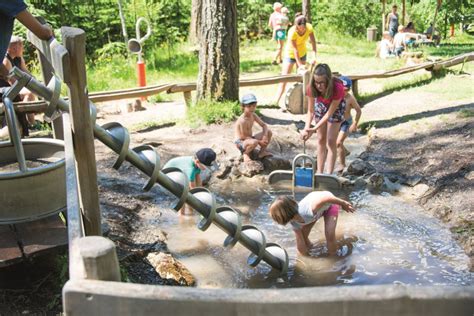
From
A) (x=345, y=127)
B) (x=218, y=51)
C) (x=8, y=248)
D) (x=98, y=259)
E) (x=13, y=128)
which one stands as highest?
(x=218, y=51)

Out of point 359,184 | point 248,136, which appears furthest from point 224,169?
point 359,184

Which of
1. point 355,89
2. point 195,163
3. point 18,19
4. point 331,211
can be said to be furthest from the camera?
point 355,89

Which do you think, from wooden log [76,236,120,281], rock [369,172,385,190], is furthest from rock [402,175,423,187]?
wooden log [76,236,120,281]

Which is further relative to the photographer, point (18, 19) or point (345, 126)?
point (345, 126)

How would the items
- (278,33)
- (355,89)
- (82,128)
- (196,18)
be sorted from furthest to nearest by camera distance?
(196,18) → (278,33) → (355,89) → (82,128)

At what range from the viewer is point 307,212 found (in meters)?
4.72

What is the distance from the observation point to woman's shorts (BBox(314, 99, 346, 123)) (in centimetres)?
637

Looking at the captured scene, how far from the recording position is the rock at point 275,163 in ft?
23.5

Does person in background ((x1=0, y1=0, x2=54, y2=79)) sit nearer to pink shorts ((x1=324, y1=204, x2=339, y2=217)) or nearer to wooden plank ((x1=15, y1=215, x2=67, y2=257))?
wooden plank ((x1=15, y1=215, x2=67, y2=257))

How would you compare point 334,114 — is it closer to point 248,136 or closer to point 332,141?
point 332,141

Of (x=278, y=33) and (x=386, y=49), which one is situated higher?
(x=278, y=33)

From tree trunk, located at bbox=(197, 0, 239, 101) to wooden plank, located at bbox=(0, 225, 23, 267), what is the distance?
542 cm

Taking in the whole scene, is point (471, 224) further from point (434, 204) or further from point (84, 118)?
point (84, 118)

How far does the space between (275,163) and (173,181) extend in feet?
11.6
